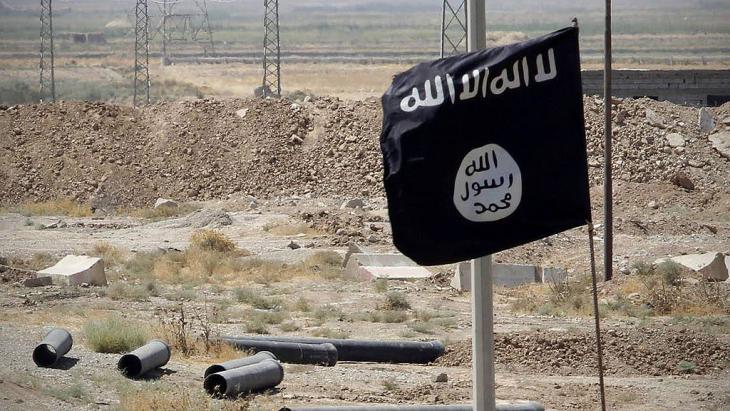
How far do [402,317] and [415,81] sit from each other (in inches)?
540

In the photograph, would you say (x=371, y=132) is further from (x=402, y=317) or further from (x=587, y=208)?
(x=587, y=208)

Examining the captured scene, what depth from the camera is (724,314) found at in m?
21.1

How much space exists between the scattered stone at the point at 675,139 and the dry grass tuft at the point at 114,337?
26477 millimetres

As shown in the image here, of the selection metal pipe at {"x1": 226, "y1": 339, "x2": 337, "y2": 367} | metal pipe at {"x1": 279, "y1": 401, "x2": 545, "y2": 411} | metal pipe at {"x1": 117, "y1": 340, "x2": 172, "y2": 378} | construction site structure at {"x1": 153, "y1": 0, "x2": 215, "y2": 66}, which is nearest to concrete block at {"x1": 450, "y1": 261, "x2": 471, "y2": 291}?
metal pipe at {"x1": 226, "y1": 339, "x2": 337, "y2": 367}

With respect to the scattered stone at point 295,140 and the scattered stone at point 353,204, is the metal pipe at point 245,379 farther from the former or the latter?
the scattered stone at point 295,140

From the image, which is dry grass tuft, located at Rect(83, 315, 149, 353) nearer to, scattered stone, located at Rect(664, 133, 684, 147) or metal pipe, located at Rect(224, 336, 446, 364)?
metal pipe, located at Rect(224, 336, 446, 364)

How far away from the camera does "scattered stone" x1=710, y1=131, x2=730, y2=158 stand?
39531 mm

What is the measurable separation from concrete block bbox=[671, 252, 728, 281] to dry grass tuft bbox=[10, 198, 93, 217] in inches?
774

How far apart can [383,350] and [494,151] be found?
32.5 feet

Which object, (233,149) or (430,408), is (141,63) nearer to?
(233,149)

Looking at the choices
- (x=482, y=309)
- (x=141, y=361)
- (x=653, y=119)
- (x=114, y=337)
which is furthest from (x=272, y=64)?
(x=482, y=309)

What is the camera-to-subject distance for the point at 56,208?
39.2 meters

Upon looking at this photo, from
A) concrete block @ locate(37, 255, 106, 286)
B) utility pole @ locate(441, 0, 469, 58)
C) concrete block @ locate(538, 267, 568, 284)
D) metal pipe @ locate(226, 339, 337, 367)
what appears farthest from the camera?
utility pole @ locate(441, 0, 469, 58)

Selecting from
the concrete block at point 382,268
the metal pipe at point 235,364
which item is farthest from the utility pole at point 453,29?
the concrete block at point 382,268
